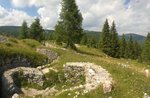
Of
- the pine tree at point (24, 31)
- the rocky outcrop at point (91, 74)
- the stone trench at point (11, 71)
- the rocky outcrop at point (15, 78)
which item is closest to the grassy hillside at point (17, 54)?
the stone trench at point (11, 71)

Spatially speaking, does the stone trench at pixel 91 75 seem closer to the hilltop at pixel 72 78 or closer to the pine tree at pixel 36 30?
the hilltop at pixel 72 78

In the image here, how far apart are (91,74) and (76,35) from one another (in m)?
32.7

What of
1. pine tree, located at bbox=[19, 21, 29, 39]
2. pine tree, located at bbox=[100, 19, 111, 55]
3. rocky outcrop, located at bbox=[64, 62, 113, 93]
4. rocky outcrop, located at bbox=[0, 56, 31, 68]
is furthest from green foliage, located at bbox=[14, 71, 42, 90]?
pine tree, located at bbox=[19, 21, 29, 39]

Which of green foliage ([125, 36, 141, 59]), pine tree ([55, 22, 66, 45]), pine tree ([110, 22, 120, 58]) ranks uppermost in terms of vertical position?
pine tree ([55, 22, 66, 45])

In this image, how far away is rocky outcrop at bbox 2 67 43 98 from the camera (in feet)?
107

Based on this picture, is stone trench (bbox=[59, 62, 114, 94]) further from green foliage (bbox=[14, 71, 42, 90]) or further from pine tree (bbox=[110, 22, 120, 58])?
pine tree (bbox=[110, 22, 120, 58])

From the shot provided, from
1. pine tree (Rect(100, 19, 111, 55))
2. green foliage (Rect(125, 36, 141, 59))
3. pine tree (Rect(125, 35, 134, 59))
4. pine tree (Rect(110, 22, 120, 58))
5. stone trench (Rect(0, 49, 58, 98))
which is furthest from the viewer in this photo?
green foliage (Rect(125, 36, 141, 59))

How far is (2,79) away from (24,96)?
5.22 metres

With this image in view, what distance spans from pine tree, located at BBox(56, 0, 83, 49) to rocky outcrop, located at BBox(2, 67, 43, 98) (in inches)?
1085

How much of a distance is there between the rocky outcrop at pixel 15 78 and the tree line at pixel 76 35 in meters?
28.0

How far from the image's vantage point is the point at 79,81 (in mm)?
35094

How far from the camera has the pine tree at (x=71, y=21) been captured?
2520 inches

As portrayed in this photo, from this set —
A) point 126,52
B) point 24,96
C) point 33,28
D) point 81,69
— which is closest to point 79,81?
point 81,69

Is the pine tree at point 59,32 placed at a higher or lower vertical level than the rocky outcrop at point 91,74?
higher
